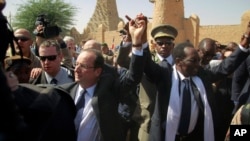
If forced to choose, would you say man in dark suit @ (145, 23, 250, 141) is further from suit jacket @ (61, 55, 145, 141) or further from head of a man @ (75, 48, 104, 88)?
head of a man @ (75, 48, 104, 88)

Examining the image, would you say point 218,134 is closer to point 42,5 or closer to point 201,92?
point 201,92

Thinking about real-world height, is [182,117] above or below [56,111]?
below

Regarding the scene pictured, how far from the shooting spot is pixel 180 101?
338 cm

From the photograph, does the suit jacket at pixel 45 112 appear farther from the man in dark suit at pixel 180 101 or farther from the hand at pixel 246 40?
the hand at pixel 246 40

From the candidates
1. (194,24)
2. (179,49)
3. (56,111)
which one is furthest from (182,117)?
(194,24)

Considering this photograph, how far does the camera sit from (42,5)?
28594mm

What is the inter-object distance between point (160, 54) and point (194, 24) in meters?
16.2

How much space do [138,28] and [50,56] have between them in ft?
3.63

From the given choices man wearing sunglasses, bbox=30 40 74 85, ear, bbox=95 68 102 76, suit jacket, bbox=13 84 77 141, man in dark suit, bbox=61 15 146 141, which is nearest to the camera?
man wearing sunglasses, bbox=30 40 74 85

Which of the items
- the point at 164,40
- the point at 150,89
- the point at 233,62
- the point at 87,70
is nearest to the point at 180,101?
the point at 150,89

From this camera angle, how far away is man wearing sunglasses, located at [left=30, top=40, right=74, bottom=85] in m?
3.60

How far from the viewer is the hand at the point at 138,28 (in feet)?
10.1

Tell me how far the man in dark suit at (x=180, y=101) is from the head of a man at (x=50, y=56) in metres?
1.06

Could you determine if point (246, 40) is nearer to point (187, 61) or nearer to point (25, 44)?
point (187, 61)
